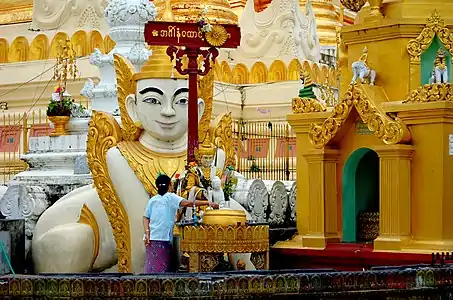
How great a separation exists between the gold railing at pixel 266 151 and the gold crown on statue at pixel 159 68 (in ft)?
18.5

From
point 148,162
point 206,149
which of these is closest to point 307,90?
point 206,149

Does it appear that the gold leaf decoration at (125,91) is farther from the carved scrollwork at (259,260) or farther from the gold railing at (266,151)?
the gold railing at (266,151)

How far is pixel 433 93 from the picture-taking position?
10680 mm

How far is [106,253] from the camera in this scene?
11641 millimetres

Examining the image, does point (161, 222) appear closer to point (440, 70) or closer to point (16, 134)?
point (440, 70)

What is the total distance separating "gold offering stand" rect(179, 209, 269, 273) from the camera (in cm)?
993

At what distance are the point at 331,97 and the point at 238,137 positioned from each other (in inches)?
199

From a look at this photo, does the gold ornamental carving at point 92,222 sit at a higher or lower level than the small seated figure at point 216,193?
lower

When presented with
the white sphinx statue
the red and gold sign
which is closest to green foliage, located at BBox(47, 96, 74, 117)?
the white sphinx statue

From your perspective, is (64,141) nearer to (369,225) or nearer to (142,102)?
(142,102)

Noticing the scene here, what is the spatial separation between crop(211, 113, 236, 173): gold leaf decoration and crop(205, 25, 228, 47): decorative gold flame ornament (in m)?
0.95

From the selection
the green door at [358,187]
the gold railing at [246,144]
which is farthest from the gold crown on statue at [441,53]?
the gold railing at [246,144]

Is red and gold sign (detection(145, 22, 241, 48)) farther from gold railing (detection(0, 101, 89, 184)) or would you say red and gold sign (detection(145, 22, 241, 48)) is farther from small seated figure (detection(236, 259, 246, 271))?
gold railing (detection(0, 101, 89, 184))

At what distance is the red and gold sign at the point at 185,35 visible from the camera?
11.0 metres
